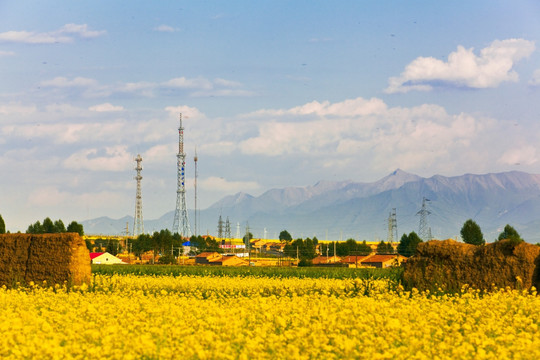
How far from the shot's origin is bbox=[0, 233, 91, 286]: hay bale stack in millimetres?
30516

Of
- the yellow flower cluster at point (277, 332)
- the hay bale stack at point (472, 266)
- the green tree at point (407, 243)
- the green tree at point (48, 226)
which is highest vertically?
the green tree at point (48, 226)

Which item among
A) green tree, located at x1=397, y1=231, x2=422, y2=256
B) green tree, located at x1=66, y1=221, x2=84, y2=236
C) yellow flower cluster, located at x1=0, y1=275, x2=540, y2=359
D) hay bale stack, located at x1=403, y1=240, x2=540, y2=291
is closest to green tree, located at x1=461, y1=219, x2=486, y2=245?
green tree, located at x1=397, y1=231, x2=422, y2=256

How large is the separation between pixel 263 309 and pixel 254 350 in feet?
19.0

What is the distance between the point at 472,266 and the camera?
26.2m

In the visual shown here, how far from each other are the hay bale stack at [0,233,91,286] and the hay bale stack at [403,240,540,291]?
13926 millimetres

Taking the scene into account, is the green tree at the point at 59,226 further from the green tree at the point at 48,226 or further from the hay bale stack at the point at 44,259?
the hay bale stack at the point at 44,259

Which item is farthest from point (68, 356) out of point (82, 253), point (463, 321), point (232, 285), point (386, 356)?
point (232, 285)

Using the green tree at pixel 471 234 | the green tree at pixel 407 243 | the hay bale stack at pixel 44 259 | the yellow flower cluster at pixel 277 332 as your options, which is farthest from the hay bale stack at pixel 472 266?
the green tree at pixel 407 243

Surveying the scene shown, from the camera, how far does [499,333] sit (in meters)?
14.1

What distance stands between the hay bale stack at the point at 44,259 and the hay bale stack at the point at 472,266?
13.9 meters

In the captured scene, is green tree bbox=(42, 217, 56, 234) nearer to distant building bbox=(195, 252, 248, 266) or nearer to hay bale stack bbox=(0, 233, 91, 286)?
distant building bbox=(195, 252, 248, 266)

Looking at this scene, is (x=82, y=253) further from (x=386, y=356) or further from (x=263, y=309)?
(x=386, y=356)

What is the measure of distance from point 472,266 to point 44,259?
58.3ft

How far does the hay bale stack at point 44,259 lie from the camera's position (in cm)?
3052
